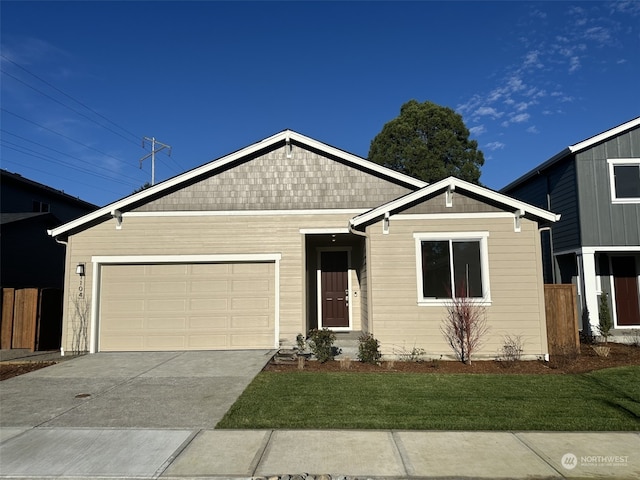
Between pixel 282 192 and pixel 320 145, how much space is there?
67.7 inches

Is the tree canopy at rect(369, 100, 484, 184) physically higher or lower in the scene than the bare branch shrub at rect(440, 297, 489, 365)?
higher

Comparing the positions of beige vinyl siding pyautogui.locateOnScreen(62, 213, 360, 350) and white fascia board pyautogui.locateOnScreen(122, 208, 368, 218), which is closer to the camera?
beige vinyl siding pyautogui.locateOnScreen(62, 213, 360, 350)

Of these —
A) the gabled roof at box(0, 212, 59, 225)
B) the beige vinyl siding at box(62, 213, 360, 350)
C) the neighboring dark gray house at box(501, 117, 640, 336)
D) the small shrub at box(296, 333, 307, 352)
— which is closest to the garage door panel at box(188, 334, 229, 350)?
the small shrub at box(296, 333, 307, 352)

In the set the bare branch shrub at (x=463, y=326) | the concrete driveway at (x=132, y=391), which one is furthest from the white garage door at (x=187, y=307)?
the bare branch shrub at (x=463, y=326)

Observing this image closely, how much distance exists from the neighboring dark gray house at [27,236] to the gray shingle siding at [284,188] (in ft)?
25.2

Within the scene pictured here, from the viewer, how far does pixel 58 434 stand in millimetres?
5230

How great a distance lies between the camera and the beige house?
9859 millimetres

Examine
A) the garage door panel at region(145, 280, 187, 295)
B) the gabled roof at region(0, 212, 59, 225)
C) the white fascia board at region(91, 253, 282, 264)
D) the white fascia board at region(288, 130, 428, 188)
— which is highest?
the white fascia board at region(288, 130, 428, 188)

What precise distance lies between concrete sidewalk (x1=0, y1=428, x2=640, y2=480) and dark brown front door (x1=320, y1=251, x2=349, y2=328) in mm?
8013

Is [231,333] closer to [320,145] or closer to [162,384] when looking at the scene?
[162,384]

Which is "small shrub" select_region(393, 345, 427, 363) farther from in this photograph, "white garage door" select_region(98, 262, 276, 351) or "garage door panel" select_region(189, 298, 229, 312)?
"garage door panel" select_region(189, 298, 229, 312)

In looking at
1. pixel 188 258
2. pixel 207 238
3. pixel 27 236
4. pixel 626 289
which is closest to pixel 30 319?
pixel 188 258

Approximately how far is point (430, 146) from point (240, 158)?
70.9 ft

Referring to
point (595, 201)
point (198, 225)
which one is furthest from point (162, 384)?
point (595, 201)
